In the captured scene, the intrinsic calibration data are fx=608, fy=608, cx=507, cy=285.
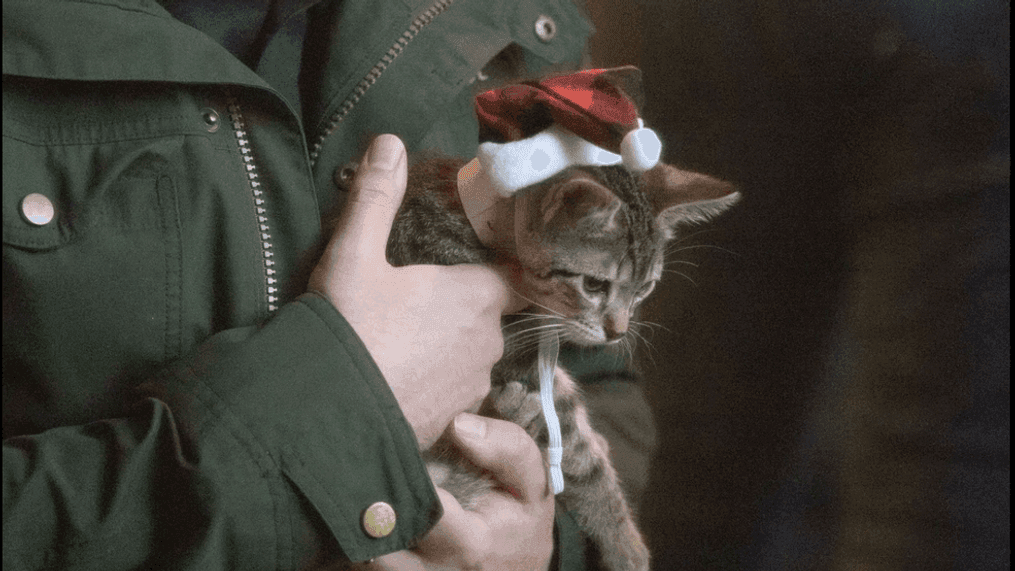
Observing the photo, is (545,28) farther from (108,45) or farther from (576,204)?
(108,45)

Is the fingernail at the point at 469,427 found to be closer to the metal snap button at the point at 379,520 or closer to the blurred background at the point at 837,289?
the metal snap button at the point at 379,520

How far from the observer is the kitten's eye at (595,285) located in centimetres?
66

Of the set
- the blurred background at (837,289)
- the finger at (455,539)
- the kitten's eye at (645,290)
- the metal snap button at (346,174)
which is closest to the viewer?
the blurred background at (837,289)

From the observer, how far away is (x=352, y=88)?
59cm

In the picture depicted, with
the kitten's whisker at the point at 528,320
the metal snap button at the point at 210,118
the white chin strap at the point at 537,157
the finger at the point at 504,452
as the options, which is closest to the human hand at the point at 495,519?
the finger at the point at 504,452

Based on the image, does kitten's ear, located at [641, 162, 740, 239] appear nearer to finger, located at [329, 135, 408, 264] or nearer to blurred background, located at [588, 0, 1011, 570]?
blurred background, located at [588, 0, 1011, 570]

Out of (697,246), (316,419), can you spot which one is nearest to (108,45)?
(316,419)

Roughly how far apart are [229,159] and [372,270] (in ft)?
0.52

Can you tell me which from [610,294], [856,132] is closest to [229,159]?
[610,294]

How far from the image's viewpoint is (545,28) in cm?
68

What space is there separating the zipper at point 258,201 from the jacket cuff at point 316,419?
6 cm

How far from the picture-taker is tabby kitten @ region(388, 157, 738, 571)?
0.59 m

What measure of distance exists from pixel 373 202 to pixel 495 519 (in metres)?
0.31

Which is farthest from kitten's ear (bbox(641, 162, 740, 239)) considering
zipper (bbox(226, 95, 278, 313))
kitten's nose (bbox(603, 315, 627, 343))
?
zipper (bbox(226, 95, 278, 313))
